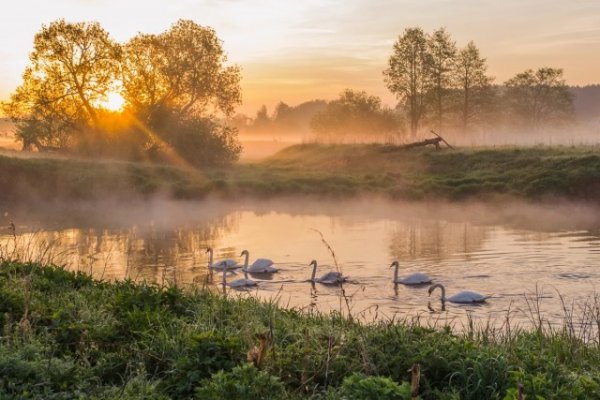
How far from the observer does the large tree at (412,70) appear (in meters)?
66.3

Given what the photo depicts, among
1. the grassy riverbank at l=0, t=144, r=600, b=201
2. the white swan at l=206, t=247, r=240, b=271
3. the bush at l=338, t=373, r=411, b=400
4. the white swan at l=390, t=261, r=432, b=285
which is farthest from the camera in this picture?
the grassy riverbank at l=0, t=144, r=600, b=201

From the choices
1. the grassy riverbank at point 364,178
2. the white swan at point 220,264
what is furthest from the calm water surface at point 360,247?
the grassy riverbank at point 364,178

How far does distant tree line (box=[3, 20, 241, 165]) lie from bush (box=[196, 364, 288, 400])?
4684 cm

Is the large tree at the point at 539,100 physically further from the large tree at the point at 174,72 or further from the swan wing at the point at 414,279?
the swan wing at the point at 414,279

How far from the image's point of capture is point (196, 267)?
20.6 meters

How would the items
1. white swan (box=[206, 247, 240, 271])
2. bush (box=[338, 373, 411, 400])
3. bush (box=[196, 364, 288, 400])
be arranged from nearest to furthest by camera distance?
bush (box=[338, 373, 411, 400]) → bush (box=[196, 364, 288, 400]) → white swan (box=[206, 247, 240, 271])

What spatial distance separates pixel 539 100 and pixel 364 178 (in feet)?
176

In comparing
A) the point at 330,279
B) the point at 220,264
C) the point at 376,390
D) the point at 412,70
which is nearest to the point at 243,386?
the point at 376,390

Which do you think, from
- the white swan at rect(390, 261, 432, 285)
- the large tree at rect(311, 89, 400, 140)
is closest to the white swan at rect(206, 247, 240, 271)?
the white swan at rect(390, 261, 432, 285)

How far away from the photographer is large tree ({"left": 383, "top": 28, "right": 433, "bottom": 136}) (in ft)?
218

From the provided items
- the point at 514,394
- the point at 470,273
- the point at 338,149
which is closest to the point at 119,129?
the point at 338,149

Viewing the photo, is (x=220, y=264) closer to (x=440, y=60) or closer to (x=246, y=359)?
(x=246, y=359)

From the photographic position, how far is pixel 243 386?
6371 millimetres

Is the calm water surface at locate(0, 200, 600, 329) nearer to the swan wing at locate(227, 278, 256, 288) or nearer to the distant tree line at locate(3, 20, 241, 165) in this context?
the swan wing at locate(227, 278, 256, 288)
